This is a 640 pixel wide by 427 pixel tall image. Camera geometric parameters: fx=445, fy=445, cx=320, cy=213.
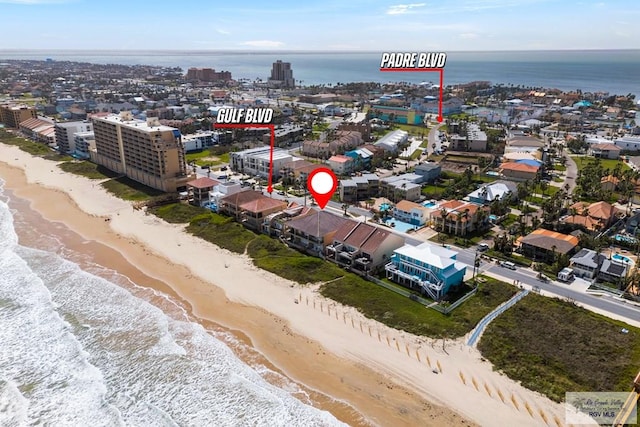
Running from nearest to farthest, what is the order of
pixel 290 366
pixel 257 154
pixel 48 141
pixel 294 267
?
pixel 290 366, pixel 294 267, pixel 257 154, pixel 48 141

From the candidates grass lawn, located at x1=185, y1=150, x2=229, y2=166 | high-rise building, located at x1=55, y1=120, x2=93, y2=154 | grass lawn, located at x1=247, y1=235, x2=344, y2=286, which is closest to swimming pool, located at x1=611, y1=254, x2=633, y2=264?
grass lawn, located at x1=247, y1=235, x2=344, y2=286

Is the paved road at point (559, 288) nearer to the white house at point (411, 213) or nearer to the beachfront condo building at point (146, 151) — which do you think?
the white house at point (411, 213)

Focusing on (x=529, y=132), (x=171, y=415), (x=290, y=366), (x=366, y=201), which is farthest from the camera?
(x=529, y=132)

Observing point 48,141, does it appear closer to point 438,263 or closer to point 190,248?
point 190,248

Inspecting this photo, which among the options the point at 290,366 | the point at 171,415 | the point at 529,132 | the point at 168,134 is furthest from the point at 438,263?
the point at 529,132

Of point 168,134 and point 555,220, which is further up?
point 168,134

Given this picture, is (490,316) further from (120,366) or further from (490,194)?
(490,194)
